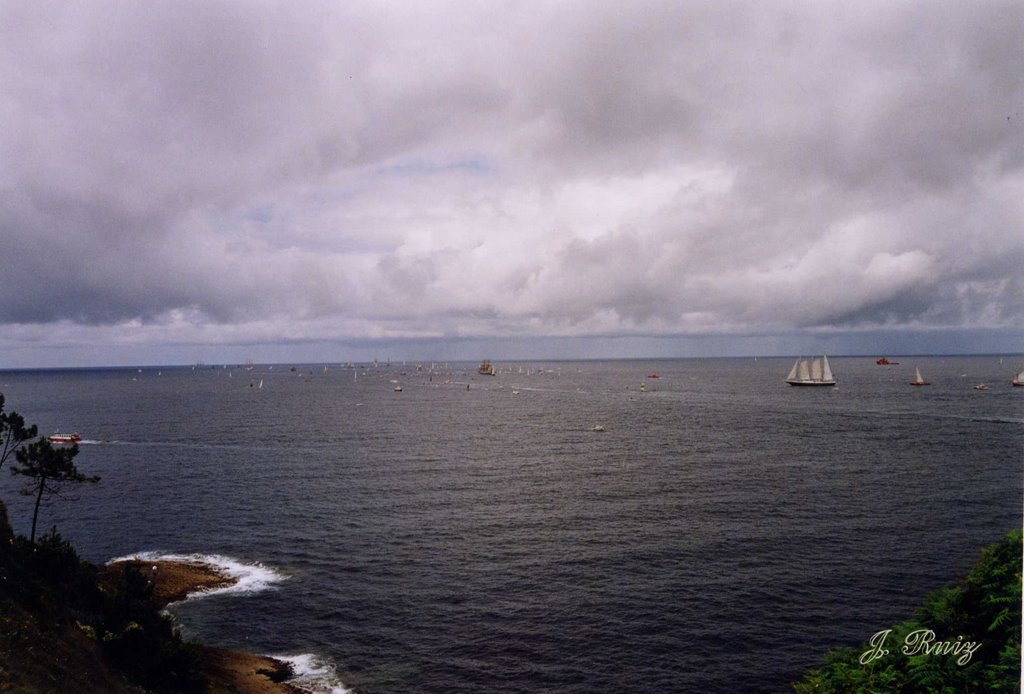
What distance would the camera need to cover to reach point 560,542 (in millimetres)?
70438

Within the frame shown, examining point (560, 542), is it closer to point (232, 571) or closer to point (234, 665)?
point (232, 571)

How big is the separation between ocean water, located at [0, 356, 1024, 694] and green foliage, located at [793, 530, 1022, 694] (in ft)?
70.6

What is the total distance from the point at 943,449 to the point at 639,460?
58.8 metres

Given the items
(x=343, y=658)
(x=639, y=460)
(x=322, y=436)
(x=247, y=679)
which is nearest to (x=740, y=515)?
(x=639, y=460)

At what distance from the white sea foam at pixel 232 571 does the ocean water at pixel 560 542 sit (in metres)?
0.57

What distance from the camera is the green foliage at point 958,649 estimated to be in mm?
18641

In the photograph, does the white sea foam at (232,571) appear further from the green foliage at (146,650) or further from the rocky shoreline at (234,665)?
the green foliage at (146,650)

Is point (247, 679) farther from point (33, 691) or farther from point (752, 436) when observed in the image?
point (752, 436)

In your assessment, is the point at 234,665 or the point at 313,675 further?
the point at 313,675

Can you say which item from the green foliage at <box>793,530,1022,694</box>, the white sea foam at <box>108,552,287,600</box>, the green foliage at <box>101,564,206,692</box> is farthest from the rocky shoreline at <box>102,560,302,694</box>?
the green foliage at <box>793,530,1022,694</box>

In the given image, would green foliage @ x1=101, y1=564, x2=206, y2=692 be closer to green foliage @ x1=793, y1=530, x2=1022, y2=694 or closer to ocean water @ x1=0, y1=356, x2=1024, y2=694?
ocean water @ x1=0, y1=356, x2=1024, y2=694

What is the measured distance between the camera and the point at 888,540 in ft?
219

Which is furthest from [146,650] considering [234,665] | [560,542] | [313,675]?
[560,542]

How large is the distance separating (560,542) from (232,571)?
3585 cm
